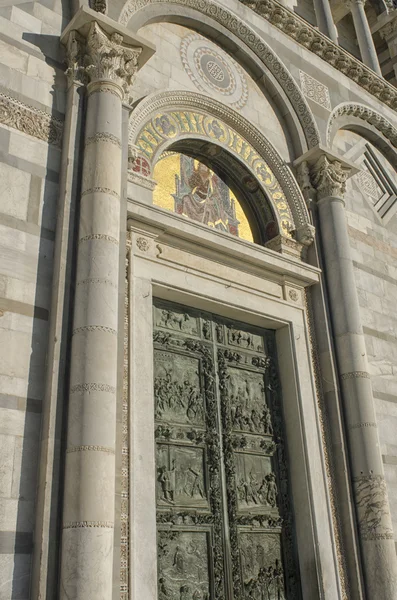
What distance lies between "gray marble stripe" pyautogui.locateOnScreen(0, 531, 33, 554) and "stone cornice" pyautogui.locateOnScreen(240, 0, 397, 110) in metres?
8.39

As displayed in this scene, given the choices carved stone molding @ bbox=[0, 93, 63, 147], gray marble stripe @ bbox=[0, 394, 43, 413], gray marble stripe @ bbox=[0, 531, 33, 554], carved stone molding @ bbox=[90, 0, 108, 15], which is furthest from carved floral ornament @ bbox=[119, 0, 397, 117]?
gray marble stripe @ bbox=[0, 531, 33, 554]

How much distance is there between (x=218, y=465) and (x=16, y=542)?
107 inches

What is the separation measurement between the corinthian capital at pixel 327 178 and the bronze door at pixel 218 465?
2564 millimetres

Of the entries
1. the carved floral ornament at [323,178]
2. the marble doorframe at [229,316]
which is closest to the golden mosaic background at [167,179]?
the marble doorframe at [229,316]

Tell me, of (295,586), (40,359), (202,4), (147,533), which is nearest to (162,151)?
(202,4)

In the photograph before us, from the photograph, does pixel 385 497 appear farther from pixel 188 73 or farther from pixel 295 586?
pixel 188 73

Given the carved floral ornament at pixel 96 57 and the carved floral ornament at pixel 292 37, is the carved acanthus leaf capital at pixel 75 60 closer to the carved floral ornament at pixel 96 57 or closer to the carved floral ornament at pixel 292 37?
the carved floral ornament at pixel 96 57

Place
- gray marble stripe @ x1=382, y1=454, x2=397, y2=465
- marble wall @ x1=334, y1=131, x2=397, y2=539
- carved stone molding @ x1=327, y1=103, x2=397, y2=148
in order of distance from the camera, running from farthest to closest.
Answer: carved stone molding @ x1=327, y1=103, x2=397, y2=148
marble wall @ x1=334, y1=131, x2=397, y2=539
gray marble stripe @ x1=382, y1=454, x2=397, y2=465

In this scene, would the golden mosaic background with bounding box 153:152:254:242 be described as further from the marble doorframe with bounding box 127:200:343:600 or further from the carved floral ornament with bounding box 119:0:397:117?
the carved floral ornament with bounding box 119:0:397:117

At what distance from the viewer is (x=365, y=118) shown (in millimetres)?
11398

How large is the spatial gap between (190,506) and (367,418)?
261 centimetres

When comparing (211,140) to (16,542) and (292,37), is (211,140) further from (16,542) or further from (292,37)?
(16,542)

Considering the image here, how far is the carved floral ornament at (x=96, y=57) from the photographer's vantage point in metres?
6.78

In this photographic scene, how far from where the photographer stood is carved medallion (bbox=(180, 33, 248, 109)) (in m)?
8.80
